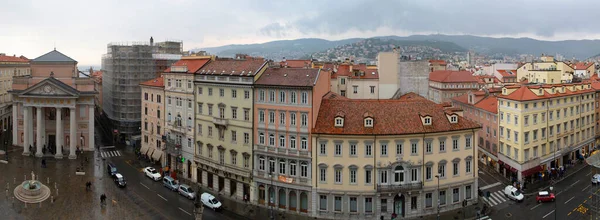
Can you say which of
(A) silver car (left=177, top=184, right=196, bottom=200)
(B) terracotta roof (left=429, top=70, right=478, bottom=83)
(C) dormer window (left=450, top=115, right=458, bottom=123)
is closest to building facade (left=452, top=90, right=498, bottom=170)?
(C) dormer window (left=450, top=115, right=458, bottom=123)

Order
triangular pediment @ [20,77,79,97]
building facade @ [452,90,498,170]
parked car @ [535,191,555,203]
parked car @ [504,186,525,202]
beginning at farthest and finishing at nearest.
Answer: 1. triangular pediment @ [20,77,79,97]
2. building facade @ [452,90,498,170]
3. parked car @ [504,186,525,202]
4. parked car @ [535,191,555,203]

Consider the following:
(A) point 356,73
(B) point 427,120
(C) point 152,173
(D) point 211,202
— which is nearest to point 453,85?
(A) point 356,73

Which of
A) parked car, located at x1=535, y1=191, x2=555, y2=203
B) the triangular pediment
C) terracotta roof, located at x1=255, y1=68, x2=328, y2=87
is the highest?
terracotta roof, located at x1=255, y1=68, x2=328, y2=87

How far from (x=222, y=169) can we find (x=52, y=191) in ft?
76.3

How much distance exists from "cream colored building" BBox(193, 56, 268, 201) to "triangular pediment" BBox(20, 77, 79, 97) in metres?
32.3

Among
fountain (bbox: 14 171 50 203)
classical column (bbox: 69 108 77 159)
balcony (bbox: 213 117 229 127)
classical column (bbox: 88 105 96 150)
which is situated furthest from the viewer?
classical column (bbox: 88 105 96 150)

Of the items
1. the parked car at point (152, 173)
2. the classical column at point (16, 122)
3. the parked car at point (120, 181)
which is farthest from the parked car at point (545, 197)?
the classical column at point (16, 122)

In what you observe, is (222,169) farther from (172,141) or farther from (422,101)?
(422,101)

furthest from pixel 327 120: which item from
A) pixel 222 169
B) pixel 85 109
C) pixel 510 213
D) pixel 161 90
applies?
pixel 85 109

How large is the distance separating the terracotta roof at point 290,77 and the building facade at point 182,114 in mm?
14109

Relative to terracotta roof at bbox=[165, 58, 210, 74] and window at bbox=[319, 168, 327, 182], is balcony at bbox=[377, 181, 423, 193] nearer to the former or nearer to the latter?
window at bbox=[319, 168, 327, 182]

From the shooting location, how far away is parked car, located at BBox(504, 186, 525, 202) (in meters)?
66.4

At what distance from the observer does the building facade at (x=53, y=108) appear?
89062 millimetres

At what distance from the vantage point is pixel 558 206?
63938 millimetres
